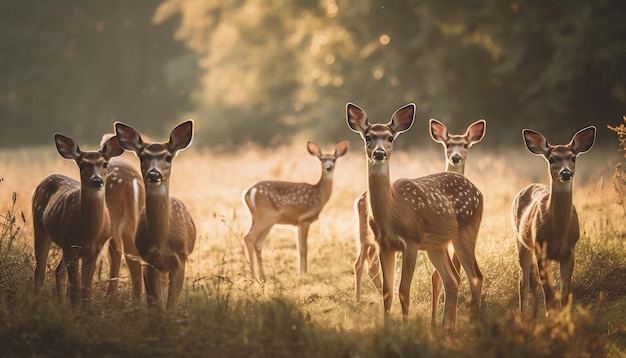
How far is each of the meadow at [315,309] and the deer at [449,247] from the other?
0.50 feet

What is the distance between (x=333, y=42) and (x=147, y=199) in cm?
2274

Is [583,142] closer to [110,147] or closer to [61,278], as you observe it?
[110,147]

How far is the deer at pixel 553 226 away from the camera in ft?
23.2

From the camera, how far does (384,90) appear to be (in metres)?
28.4

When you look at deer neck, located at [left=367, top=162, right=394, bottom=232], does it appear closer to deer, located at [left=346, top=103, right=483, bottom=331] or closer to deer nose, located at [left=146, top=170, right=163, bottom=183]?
deer, located at [left=346, top=103, right=483, bottom=331]

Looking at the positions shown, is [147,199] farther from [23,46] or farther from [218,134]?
[23,46]

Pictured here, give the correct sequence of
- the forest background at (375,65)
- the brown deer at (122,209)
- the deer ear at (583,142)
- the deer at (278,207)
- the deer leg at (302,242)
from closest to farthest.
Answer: the deer ear at (583,142) < the brown deer at (122,209) < the deer leg at (302,242) < the deer at (278,207) < the forest background at (375,65)

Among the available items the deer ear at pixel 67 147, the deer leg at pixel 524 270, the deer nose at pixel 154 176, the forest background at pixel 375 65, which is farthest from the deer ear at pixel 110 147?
the forest background at pixel 375 65

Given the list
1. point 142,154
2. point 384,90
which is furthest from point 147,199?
point 384,90

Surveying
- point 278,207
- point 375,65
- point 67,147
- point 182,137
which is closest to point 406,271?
point 182,137

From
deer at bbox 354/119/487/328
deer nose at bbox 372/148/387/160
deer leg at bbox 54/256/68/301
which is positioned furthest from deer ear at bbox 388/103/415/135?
deer leg at bbox 54/256/68/301

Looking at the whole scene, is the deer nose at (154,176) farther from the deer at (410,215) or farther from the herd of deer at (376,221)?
the deer at (410,215)

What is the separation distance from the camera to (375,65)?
2877cm

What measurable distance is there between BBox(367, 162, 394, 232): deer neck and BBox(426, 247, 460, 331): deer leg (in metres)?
0.67
